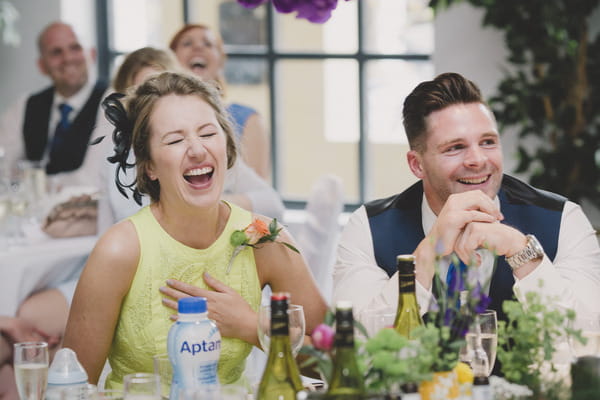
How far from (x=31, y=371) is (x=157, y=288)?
532 mm

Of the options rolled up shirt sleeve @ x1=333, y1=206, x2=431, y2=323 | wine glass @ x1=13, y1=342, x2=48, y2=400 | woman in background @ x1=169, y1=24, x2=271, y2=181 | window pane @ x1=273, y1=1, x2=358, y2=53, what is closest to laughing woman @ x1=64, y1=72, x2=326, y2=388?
rolled up shirt sleeve @ x1=333, y1=206, x2=431, y2=323

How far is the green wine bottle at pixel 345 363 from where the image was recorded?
4.60ft

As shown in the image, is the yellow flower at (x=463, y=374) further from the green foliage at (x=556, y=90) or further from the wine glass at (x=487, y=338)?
the green foliage at (x=556, y=90)

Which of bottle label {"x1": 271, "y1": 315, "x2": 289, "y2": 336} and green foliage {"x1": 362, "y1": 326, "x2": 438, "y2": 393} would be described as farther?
bottle label {"x1": 271, "y1": 315, "x2": 289, "y2": 336}

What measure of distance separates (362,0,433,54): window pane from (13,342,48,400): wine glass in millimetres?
3823

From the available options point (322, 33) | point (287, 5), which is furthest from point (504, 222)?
point (322, 33)

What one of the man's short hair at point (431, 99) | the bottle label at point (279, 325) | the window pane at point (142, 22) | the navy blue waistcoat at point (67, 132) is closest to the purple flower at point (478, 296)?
the bottle label at point (279, 325)

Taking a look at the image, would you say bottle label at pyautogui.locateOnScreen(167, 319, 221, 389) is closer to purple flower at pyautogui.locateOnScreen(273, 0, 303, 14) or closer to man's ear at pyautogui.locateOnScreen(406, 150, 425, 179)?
purple flower at pyautogui.locateOnScreen(273, 0, 303, 14)

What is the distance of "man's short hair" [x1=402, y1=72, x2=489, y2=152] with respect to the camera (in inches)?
93.7

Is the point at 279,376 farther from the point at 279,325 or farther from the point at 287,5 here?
the point at 287,5

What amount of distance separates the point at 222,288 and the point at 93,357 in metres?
0.33

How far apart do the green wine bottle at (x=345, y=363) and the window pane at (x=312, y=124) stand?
13.4 feet

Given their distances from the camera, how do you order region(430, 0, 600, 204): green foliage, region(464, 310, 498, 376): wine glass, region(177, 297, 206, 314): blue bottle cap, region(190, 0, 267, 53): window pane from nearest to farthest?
region(177, 297, 206, 314): blue bottle cap < region(464, 310, 498, 376): wine glass < region(430, 0, 600, 204): green foliage < region(190, 0, 267, 53): window pane

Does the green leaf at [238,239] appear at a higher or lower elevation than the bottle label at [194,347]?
higher
